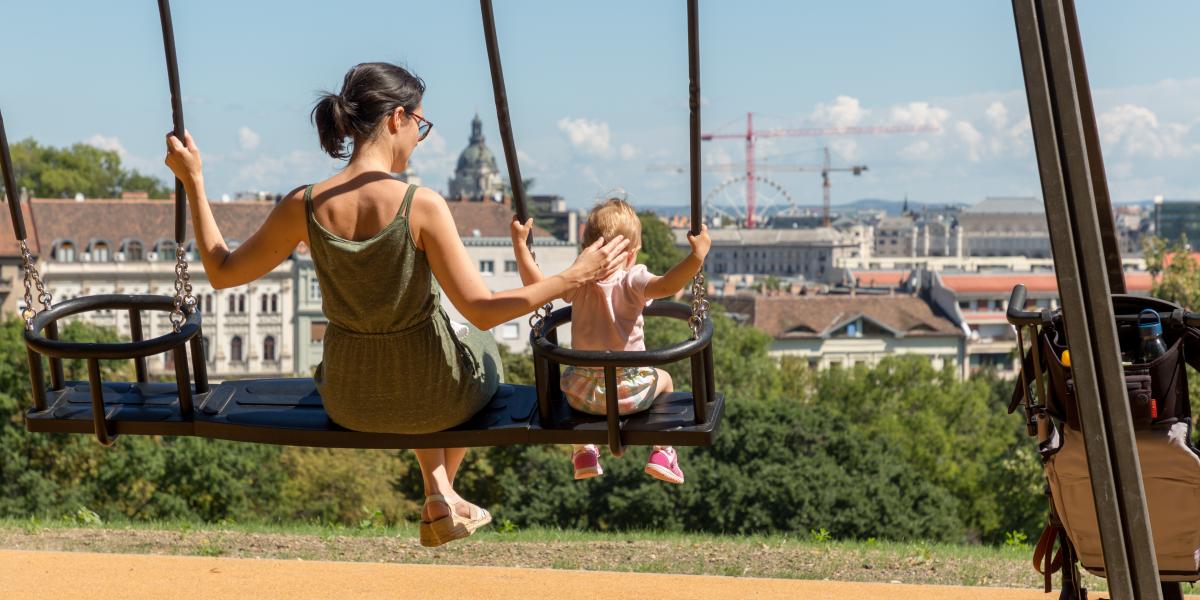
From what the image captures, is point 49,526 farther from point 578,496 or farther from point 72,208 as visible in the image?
point 72,208

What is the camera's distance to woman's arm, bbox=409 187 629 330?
3926 millimetres

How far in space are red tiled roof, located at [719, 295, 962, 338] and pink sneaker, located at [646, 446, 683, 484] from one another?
278 feet

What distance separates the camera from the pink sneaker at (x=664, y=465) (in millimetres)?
4973

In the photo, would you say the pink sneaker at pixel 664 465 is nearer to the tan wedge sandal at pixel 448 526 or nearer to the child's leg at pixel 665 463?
the child's leg at pixel 665 463

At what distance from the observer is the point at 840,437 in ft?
86.8

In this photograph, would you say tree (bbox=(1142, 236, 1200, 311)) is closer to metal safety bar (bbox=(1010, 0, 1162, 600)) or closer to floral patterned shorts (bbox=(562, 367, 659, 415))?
floral patterned shorts (bbox=(562, 367, 659, 415))

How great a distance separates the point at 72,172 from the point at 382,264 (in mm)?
94295

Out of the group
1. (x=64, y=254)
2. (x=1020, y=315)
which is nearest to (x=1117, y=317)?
(x=1020, y=315)

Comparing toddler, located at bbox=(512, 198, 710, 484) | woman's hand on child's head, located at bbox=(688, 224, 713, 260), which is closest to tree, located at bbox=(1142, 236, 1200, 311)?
toddler, located at bbox=(512, 198, 710, 484)

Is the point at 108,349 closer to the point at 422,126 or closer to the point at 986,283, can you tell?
the point at 422,126

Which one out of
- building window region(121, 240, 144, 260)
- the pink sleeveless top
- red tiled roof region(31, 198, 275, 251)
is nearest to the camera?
the pink sleeveless top

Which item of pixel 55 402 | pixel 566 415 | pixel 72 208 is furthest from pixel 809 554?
pixel 72 208

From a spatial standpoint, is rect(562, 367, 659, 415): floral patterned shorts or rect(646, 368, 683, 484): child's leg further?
rect(646, 368, 683, 484): child's leg

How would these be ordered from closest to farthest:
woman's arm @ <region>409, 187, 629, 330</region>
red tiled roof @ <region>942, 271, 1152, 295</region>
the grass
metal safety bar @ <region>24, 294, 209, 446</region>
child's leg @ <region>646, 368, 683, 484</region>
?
woman's arm @ <region>409, 187, 629, 330</region>
metal safety bar @ <region>24, 294, 209, 446</region>
child's leg @ <region>646, 368, 683, 484</region>
the grass
red tiled roof @ <region>942, 271, 1152, 295</region>
